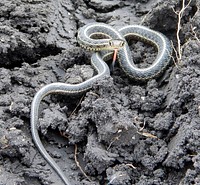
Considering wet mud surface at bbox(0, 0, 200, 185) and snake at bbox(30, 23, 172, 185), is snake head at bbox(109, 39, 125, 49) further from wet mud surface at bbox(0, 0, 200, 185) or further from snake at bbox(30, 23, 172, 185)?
wet mud surface at bbox(0, 0, 200, 185)

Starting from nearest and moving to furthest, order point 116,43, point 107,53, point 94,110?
point 94,110 < point 116,43 < point 107,53

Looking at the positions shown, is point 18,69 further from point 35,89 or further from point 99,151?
point 99,151

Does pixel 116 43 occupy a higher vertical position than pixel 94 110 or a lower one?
higher

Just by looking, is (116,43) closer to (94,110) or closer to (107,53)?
(107,53)

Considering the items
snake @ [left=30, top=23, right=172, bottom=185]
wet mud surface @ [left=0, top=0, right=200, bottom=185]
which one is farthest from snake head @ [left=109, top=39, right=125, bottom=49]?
wet mud surface @ [left=0, top=0, right=200, bottom=185]

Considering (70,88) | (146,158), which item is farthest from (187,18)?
(146,158)

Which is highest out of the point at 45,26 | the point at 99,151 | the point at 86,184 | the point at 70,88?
the point at 45,26

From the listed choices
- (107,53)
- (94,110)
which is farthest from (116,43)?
(94,110)
